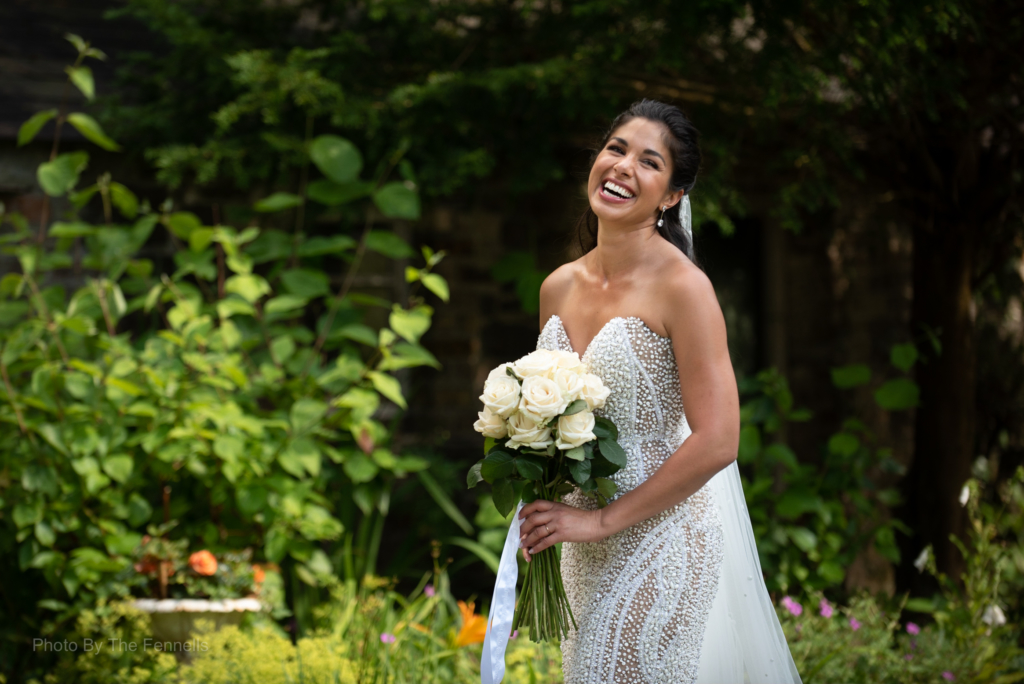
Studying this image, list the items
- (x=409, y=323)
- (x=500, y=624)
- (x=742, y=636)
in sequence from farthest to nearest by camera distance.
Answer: (x=409, y=323)
(x=742, y=636)
(x=500, y=624)

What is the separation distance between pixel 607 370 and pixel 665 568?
44 cm

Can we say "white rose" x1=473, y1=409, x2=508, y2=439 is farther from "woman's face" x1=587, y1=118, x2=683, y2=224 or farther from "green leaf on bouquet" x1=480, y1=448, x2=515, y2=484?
"woman's face" x1=587, y1=118, x2=683, y2=224

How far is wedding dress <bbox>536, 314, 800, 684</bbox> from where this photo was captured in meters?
1.78

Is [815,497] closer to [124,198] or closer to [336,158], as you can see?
[336,158]

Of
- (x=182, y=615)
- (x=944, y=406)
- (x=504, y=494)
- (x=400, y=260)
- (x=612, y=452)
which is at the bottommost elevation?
(x=182, y=615)

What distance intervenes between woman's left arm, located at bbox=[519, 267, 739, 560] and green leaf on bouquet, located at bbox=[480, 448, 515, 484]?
0.11 m

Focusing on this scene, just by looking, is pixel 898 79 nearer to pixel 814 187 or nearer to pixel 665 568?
pixel 814 187

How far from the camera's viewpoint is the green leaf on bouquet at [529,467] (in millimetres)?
1683

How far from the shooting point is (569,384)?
5.52ft

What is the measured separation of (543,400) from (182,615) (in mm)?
2163

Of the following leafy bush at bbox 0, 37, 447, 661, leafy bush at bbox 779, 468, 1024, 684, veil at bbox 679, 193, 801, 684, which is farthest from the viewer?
leafy bush at bbox 0, 37, 447, 661

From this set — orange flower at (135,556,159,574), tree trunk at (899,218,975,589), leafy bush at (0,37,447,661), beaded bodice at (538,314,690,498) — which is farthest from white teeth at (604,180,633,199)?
tree trunk at (899,218,975,589)

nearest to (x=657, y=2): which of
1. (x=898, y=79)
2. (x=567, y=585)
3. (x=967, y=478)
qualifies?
(x=898, y=79)

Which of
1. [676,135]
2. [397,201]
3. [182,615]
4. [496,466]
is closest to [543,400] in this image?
[496,466]
